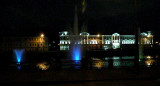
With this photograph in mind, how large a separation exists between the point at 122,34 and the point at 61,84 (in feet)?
415

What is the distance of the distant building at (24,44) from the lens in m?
91.5

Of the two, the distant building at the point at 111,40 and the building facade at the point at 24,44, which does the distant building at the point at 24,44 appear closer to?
the building facade at the point at 24,44

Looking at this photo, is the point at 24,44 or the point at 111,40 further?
the point at 111,40

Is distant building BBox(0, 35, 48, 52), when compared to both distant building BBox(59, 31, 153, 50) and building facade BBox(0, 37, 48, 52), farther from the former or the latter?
distant building BBox(59, 31, 153, 50)

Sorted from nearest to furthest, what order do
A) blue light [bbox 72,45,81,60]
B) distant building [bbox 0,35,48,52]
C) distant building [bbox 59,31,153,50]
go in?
1. blue light [bbox 72,45,81,60]
2. distant building [bbox 0,35,48,52]
3. distant building [bbox 59,31,153,50]

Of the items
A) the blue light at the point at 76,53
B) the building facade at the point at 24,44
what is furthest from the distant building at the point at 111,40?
the blue light at the point at 76,53

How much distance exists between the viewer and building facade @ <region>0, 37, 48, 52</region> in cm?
9151

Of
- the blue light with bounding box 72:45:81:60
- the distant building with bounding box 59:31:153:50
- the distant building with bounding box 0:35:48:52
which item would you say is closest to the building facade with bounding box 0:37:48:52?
the distant building with bounding box 0:35:48:52

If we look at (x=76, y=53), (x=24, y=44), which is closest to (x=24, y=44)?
(x=24, y=44)

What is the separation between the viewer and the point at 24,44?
318 feet

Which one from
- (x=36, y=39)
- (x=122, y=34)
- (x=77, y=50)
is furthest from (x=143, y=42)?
(x=77, y=50)

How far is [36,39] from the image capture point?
328 feet

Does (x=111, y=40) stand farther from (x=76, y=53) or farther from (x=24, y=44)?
(x=76, y=53)

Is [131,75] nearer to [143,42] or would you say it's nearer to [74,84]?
[74,84]
